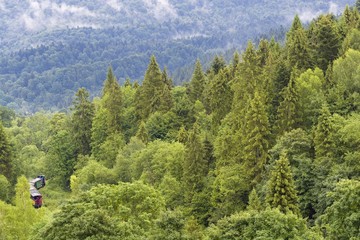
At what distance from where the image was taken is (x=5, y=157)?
85.9 meters

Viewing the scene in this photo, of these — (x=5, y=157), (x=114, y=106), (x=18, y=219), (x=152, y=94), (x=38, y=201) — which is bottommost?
(x=38, y=201)

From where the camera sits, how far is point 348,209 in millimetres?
34188

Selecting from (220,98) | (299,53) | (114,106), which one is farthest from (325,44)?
(114,106)

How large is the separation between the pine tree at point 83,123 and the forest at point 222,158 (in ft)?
0.94

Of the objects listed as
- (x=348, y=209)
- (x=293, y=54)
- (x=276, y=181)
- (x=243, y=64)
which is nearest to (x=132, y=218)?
(x=276, y=181)

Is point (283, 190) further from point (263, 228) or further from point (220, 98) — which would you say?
point (220, 98)

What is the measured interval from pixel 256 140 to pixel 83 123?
2079 inches

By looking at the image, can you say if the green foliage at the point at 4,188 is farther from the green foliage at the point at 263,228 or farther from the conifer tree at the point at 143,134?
the green foliage at the point at 263,228

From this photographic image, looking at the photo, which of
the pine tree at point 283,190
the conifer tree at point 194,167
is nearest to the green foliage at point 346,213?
the pine tree at point 283,190

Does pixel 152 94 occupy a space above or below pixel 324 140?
above

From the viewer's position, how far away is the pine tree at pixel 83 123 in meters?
105

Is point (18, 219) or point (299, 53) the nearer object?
point (18, 219)

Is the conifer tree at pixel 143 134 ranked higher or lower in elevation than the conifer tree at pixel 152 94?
lower

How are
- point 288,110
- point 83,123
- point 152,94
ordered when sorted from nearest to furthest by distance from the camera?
point 288,110 → point 152,94 → point 83,123
